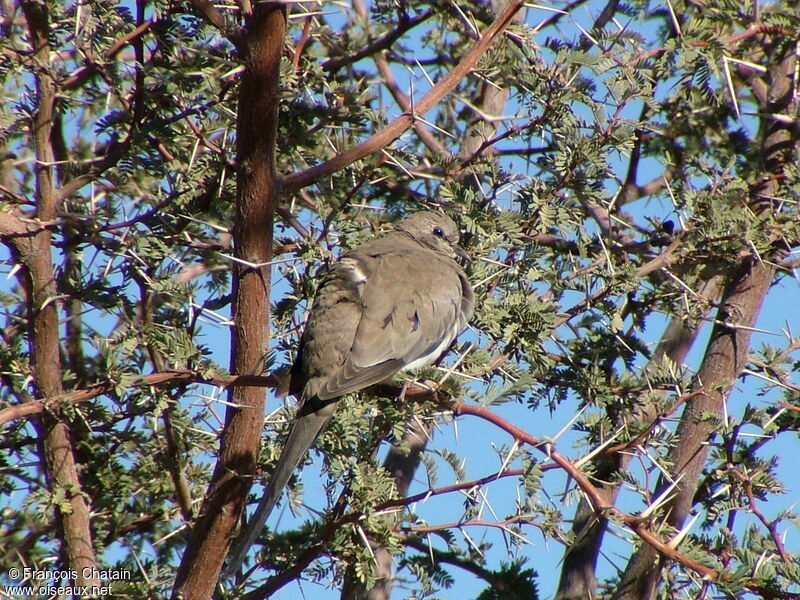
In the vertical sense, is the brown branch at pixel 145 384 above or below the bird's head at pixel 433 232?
below

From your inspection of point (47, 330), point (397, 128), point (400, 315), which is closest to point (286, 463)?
point (400, 315)

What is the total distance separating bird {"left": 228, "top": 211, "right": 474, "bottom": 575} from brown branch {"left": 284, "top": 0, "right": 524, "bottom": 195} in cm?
91

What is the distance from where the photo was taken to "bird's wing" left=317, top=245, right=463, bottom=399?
458cm

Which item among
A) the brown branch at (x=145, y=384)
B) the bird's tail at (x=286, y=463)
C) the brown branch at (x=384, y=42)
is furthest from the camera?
the brown branch at (x=384, y=42)

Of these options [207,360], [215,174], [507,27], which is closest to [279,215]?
[215,174]

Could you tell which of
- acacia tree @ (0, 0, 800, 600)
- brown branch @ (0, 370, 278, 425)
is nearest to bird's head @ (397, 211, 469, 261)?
acacia tree @ (0, 0, 800, 600)

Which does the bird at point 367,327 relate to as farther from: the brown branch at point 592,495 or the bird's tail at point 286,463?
the brown branch at point 592,495

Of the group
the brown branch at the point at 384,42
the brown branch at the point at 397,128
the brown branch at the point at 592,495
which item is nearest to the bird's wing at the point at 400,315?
the brown branch at the point at 592,495

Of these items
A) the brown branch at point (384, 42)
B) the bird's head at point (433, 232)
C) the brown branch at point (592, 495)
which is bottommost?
the brown branch at point (592, 495)

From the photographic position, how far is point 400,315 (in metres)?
4.85

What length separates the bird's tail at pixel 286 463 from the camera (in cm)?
403

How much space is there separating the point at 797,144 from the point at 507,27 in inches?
82.2

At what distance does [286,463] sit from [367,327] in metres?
0.90

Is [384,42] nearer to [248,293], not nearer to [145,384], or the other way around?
[248,293]
